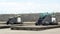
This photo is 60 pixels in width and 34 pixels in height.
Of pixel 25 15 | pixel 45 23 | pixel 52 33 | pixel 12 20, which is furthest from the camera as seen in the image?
pixel 25 15

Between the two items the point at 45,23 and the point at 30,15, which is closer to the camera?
the point at 45,23

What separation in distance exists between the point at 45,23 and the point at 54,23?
0.63m

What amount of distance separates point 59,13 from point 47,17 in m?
9.20

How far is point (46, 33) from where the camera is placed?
30.6 feet

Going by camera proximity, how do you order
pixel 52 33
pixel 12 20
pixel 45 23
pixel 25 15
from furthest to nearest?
pixel 25 15 < pixel 12 20 < pixel 45 23 < pixel 52 33

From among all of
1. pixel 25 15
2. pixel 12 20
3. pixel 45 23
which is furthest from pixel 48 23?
pixel 25 15

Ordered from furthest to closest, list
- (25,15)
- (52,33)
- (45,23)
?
(25,15), (45,23), (52,33)

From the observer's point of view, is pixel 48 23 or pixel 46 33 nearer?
pixel 46 33

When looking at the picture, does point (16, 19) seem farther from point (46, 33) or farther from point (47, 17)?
point (46, 33)

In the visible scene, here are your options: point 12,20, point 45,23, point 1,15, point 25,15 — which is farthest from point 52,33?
point 1,15

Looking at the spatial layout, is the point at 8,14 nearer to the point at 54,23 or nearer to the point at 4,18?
the point at 4,18

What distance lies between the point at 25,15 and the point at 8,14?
1784mm

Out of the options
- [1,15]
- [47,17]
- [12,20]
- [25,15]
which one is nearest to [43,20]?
[47,17]

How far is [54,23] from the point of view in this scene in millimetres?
14867
